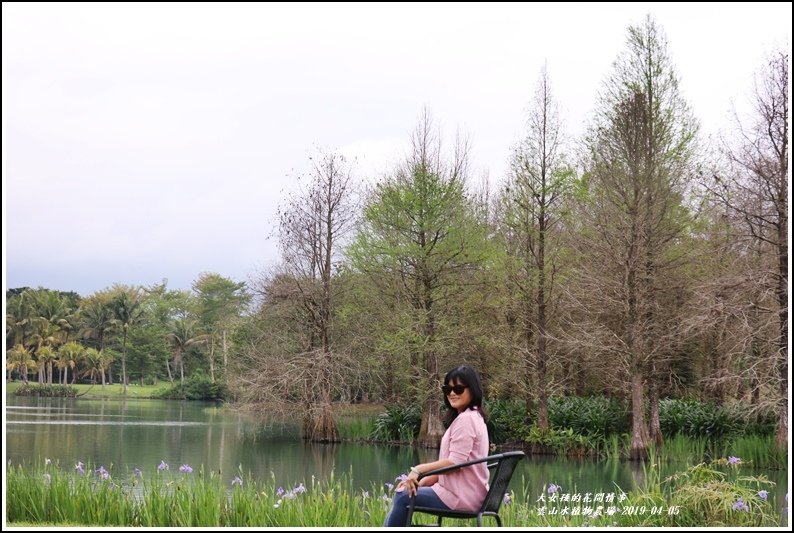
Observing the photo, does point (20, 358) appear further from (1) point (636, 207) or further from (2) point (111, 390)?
(1) point (636, 207)

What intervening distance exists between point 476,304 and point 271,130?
8637 millimetres

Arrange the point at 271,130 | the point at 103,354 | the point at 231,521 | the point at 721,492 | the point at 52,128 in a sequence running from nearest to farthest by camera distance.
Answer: the point at 231,521
the point at 721,492
the point at 52,128
the point at 271,130
the point at 103,354

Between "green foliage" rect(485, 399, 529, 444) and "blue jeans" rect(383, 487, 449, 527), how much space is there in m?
14.5

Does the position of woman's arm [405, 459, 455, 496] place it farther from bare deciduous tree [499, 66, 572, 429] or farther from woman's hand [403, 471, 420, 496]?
bare deciduous tree [499, 66, 572, 429]

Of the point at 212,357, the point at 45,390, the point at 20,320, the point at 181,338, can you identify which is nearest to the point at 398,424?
the point at 212,357

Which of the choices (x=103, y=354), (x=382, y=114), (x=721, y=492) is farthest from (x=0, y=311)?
(x=103, y=354)

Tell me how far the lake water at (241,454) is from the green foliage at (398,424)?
790 millimetres

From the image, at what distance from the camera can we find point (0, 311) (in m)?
5.16

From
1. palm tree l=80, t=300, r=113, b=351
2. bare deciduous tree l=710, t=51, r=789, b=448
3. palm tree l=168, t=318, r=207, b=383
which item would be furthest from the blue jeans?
palm tree l=168, t=318, r=207, b=383

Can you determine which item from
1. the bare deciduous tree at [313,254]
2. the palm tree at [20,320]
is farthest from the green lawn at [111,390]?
the bare deciduous tree at [313,254]

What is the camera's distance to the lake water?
13266 mm

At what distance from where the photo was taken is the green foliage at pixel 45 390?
39.2 metres

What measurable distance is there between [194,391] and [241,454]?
23788mm

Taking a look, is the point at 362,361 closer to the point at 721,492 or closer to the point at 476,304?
the point at 476,304
